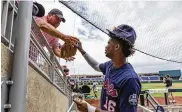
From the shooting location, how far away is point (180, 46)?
435cm

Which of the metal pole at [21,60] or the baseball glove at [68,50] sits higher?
the baseball glove at [68,50]

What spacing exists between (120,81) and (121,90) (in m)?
0.07

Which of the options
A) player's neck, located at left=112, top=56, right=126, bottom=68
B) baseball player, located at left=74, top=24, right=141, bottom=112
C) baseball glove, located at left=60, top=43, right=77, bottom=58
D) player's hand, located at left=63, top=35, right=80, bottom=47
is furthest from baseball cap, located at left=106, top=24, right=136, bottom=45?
baseball glove, located at left=60, top=43, right=77, bottom=58

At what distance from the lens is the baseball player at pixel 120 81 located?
180 centimetres

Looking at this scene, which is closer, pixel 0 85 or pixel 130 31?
pixel 0 85

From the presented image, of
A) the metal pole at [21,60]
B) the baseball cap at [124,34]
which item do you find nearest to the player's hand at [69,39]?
the baseball cap at [124,34]

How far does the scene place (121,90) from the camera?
73.5 inches

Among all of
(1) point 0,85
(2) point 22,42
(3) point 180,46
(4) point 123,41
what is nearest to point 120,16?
(3) point 180,46

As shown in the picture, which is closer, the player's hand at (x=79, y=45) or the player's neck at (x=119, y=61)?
the player's neck at (x=119, y=61)

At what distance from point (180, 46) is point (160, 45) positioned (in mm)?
405

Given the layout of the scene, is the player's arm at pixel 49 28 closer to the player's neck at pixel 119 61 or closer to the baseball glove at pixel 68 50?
the baseball glove at pixel 68 50

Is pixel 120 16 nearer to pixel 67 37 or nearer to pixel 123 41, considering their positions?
pixel 67 37

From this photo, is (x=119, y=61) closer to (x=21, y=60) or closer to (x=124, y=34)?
(x=124, y=34)

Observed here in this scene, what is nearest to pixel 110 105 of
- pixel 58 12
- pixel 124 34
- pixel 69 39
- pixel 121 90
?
pixel 121 90
